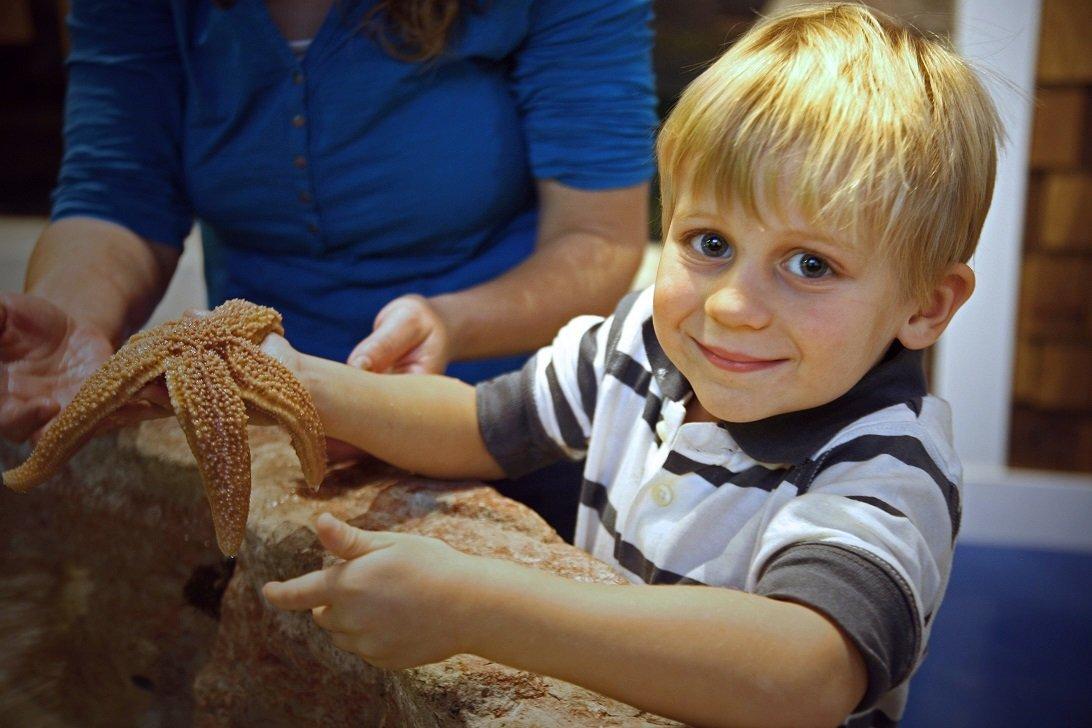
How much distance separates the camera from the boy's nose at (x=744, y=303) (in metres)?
0.81

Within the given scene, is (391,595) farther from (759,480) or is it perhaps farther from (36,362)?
(36,362)

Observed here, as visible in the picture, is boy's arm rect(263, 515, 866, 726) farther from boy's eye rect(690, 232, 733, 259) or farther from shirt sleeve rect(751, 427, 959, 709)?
boy's eye rect(690, 232, 733, 259)

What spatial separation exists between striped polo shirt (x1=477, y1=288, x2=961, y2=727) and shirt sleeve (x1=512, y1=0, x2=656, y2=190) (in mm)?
283

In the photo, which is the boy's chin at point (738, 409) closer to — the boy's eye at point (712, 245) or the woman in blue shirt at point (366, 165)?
the boy's eye at point (712, 245)

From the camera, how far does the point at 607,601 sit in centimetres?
75

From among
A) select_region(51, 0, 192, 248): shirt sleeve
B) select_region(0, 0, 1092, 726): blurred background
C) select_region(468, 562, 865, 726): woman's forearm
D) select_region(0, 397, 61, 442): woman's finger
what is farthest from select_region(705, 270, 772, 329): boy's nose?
select_region(0, 0, 1092, 726): blurred background

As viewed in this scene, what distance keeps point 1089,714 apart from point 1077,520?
0.78 m

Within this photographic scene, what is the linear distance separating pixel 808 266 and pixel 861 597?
0.84ft

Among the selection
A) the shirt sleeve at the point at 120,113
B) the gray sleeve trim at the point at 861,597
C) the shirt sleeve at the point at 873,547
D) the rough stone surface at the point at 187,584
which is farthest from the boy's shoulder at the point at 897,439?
the shirt sleeve at the point at 120,113

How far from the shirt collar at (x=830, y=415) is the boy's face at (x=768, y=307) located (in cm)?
1

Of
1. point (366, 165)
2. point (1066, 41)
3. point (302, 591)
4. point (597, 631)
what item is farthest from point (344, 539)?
point (1066, 41)

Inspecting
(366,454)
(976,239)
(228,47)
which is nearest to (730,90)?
(976,239)

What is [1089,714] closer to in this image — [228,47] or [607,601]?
[607,601]

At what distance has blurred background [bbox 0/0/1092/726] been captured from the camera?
1835 mm
